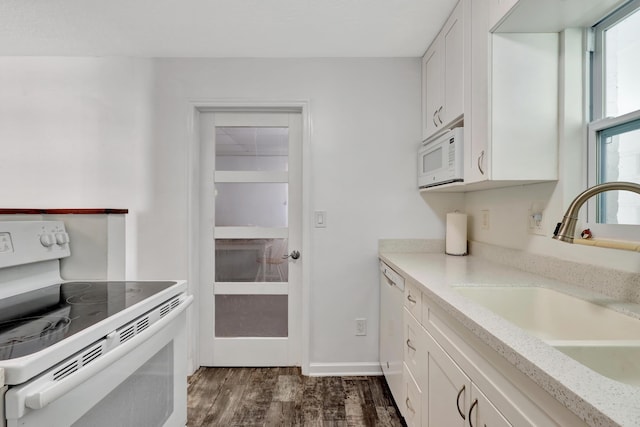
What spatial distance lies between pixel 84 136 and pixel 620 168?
118 inches

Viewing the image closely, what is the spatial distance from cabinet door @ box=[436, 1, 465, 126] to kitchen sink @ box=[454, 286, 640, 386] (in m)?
0.91

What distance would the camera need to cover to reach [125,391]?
3.46 feet

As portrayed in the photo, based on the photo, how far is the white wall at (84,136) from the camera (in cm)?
235

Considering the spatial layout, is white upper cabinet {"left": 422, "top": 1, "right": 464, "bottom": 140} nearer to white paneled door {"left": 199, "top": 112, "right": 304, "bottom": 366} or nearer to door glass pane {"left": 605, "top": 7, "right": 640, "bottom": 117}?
door glass pane {"left": 605, "top": 7, "right": 640, "bottom": 117}

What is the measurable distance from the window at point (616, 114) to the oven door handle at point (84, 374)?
1.70m

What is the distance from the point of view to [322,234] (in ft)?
7.80

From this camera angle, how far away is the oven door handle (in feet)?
2.39

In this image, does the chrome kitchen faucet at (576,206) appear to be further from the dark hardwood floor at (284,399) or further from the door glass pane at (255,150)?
the door glass pane at (255,150)

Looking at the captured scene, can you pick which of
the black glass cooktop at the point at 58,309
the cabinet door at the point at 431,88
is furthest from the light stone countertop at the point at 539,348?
the black glass cooktop at the point at 58,309

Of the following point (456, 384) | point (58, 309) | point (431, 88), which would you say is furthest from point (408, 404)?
point (431, 88)

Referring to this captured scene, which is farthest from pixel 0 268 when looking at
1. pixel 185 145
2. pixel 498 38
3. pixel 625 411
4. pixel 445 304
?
pixel 498 38

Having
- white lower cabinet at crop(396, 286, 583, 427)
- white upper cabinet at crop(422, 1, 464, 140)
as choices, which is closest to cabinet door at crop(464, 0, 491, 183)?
white upper cabinet at crop(422, 1, 464, 140)

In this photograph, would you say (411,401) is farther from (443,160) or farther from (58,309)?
(58,309)

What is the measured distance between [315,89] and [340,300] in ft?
4.84
